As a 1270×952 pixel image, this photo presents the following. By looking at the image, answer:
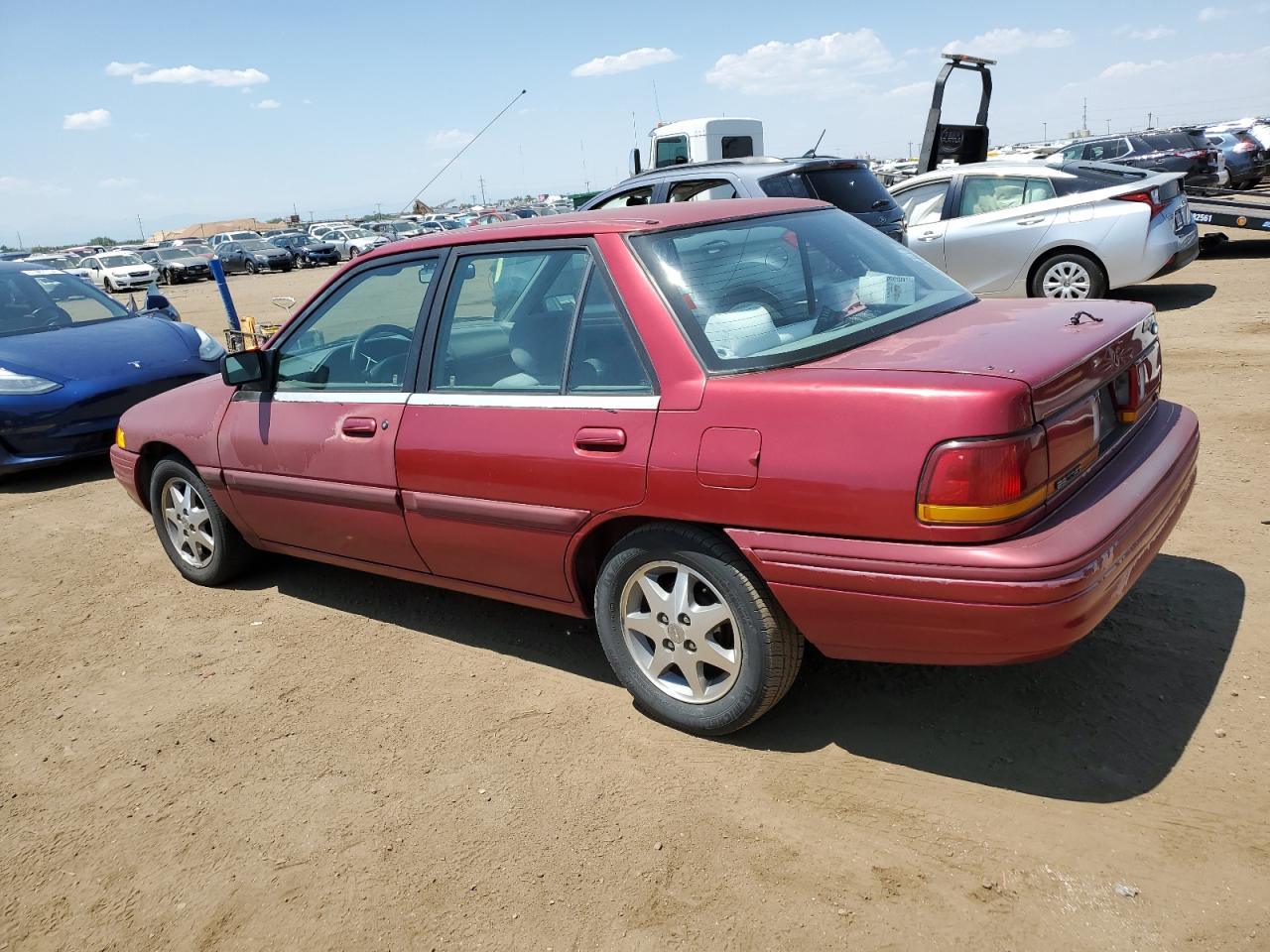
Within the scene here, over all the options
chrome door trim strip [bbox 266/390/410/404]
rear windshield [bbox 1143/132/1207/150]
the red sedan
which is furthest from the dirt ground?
rear windshield [bbox 1143/132/1207/150]

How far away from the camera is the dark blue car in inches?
282

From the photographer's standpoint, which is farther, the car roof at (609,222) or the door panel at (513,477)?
the car roof at (609,222)

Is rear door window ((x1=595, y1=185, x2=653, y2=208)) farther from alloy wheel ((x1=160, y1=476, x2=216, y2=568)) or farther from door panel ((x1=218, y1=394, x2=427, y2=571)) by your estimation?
door panel ((x1=218, y1=394, x2=427, y2=571))

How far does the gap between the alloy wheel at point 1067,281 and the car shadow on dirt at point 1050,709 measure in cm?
642

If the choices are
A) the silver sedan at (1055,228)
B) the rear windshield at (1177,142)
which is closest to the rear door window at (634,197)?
the silver sedan at (1055,228)

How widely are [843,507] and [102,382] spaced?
21.3ft

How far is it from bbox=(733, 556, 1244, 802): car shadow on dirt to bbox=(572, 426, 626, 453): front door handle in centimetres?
103

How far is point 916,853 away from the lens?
102 inches

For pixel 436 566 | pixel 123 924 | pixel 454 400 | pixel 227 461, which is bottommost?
pixel 123 924

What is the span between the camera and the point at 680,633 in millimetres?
3133

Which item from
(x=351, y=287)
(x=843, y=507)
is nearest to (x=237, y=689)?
(x=351, y=287)

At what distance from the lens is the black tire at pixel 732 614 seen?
291cm

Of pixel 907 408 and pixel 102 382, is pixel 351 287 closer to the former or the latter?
pixel 907 408

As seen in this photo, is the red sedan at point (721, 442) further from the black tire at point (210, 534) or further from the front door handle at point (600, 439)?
the black tire at point (210, 534)
